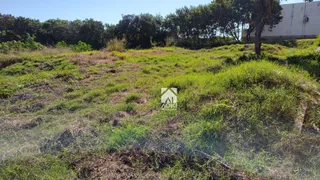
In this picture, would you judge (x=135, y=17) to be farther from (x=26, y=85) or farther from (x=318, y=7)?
(x=318, y=7)

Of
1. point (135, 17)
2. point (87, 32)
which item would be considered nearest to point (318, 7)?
point (135, 17)

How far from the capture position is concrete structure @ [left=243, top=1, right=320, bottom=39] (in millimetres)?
19094

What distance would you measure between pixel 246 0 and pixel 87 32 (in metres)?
13.9

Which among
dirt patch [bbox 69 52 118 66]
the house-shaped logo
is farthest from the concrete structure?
the house-shaped logo

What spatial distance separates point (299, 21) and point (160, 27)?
45.6 feet

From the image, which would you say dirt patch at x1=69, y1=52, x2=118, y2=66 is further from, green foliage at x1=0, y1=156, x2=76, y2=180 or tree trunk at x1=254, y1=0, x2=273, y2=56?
green foliage at x1=0, y1=156, x2=76, y2=180

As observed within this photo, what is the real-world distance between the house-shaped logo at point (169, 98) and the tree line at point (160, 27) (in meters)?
13.4

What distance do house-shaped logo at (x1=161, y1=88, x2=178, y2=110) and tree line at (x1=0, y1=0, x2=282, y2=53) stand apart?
527 inches

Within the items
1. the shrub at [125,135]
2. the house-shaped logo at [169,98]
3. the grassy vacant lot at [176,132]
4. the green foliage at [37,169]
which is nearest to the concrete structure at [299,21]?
the house-shaped logo at [169,98]

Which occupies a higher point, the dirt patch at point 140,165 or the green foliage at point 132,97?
the green foliage at point 132,97

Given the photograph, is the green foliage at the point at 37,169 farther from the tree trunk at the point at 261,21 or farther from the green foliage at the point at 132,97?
the tree trunk at the point at 261,21

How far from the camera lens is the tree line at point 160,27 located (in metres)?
16.8

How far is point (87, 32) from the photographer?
17.7 meters

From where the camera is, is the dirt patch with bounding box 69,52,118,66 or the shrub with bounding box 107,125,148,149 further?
the dirt patch with bounding box 69,52,118,66
